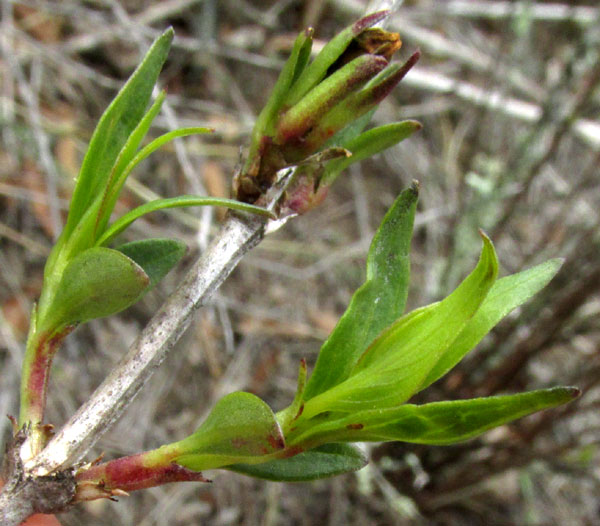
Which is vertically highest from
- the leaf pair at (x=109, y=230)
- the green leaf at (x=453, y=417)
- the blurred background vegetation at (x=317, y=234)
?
the leaf pair at (x=109, y=230)

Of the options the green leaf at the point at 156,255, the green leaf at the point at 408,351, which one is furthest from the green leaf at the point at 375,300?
the green leaf at the point at 156,255

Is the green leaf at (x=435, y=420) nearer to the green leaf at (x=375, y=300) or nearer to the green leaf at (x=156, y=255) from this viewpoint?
the green leaf at (x=375, y=300)

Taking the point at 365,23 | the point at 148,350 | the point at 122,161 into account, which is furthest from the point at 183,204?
the point at 365,23

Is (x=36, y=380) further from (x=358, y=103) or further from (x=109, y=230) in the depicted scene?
(x=358, y=103)

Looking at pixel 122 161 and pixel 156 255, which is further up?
pixel 122 161

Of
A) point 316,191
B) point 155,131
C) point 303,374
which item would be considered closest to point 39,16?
point 155,131

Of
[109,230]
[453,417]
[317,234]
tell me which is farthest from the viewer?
[317,234]

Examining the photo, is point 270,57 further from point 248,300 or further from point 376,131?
point 376,131
